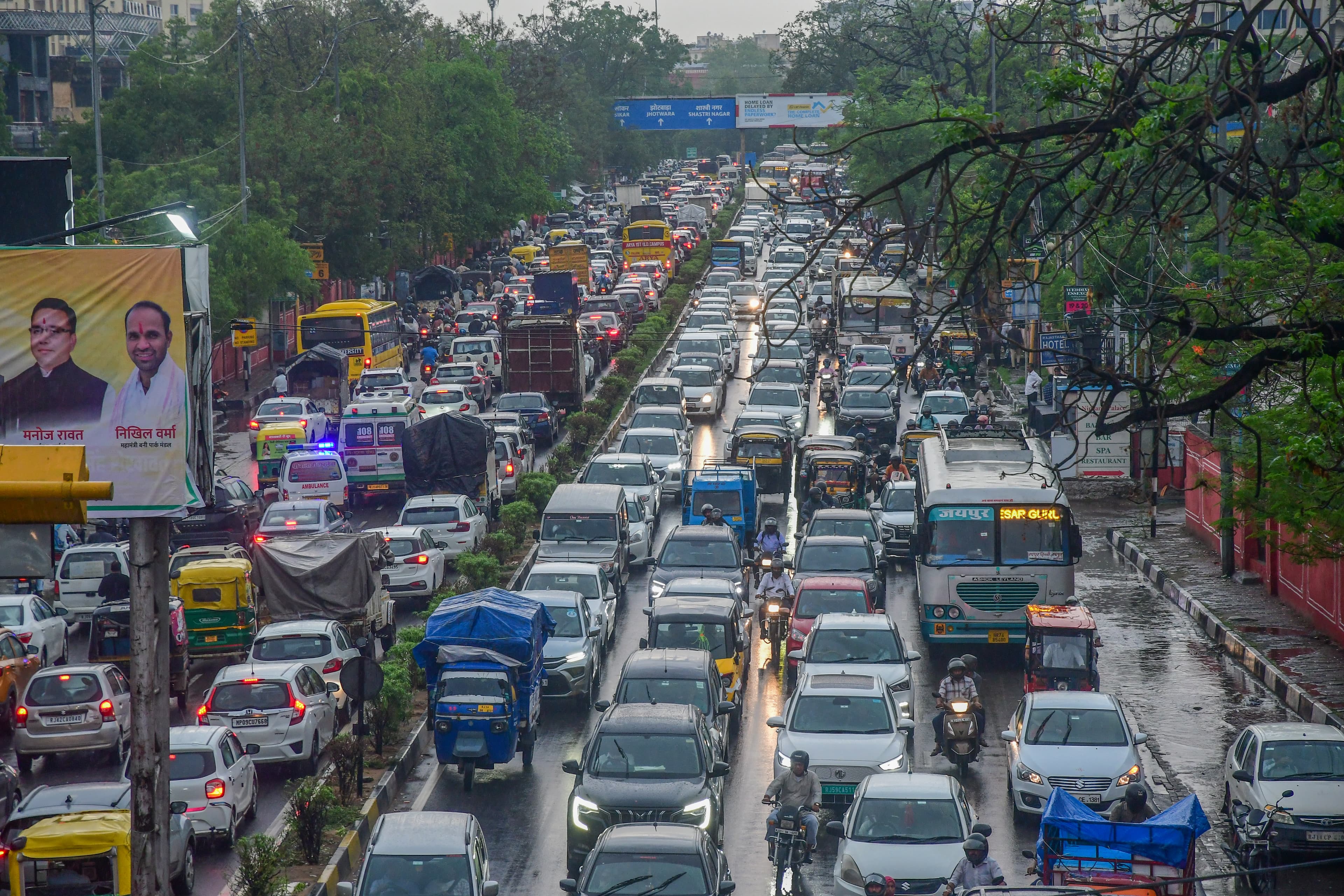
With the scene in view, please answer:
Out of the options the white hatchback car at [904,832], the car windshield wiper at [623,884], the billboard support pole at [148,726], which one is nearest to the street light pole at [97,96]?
the billboard support pole at [148,726]

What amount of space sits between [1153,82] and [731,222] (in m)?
113

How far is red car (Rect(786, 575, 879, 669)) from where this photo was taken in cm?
2538

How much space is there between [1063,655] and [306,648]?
10104mm

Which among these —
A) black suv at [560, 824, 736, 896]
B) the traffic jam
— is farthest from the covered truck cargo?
black suv at [560, 824, 736, 896]

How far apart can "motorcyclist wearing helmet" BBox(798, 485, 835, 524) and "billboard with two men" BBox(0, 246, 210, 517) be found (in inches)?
732

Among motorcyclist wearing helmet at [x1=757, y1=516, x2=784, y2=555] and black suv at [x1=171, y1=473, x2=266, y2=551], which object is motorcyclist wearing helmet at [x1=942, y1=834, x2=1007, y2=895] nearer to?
motorcyclist wearing helmet at [x1=757, y1=516, x2=784, y2=555]

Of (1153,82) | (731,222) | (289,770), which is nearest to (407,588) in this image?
(289,770)

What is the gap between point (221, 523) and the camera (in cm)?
3262

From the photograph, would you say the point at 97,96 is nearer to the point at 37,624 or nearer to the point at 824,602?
the point at 37,624

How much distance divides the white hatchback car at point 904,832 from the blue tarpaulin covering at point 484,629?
238 inches

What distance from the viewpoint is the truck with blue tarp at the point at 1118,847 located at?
14367mm

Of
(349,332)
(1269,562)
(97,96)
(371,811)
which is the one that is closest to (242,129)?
(349,332)

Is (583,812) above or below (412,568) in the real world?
below

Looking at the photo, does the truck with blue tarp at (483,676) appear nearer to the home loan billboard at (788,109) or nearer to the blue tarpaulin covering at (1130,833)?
the blue tarpaulin covering at (1130,833)
